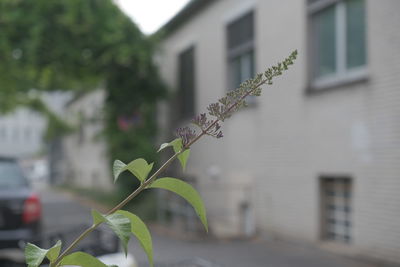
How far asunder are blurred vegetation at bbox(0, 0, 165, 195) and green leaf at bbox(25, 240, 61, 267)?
11041 millimetres

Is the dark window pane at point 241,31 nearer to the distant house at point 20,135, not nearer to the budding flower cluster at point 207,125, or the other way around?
the budding flower cluster at point 207,125

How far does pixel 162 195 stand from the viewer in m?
12.0

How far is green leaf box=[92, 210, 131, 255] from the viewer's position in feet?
3.19

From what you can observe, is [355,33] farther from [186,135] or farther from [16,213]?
[186,135]

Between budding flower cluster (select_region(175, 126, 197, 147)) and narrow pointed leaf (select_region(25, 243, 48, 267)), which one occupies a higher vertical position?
budding flower cluster (select_region(175, 126, 197, 147))

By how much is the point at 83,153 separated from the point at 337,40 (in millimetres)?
22158

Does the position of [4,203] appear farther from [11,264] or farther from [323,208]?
[323,208]

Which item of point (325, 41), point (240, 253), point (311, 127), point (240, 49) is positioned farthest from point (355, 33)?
point (240, 253)

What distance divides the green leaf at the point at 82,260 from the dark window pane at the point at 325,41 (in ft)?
24.9

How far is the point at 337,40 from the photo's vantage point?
8.15 metres

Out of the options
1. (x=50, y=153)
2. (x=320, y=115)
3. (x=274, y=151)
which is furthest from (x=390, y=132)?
(x=50, y=153)

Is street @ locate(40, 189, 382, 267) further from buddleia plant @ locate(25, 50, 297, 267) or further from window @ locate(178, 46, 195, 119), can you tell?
buddleia plant @ locate(25, 50, 297, 267)

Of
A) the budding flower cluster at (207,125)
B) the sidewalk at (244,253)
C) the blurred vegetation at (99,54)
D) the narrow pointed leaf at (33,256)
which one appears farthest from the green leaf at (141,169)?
the blurred vegetation at (99,54)

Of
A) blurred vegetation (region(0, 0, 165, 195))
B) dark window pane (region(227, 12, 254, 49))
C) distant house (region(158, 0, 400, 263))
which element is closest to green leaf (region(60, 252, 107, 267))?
distant house (region(158, 0, 400, 263))
